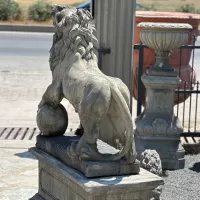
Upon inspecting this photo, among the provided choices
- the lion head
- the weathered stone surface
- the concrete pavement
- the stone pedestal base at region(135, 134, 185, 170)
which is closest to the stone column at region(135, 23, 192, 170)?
the stone pedestal base at region(135, 134, 185, 170)

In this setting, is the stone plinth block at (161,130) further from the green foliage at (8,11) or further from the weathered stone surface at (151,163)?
the green foliage at (8,11)

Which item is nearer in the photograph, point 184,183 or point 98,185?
point 98,185

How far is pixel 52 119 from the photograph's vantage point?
→ 4.62m

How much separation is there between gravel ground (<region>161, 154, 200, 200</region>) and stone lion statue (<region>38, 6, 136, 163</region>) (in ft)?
5.83

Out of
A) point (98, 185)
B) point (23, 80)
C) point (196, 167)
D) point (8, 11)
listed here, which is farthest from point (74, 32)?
point (8, 11)

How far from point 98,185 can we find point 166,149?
327 cm

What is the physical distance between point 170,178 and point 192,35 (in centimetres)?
276

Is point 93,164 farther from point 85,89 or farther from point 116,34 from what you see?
point 116,34

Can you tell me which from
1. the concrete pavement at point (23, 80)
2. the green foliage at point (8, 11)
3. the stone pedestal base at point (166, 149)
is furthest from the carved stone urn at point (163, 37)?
the green foliage at point (8, 11)

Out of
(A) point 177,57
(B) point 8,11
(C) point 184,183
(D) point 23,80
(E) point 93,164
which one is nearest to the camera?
(E) point 93,164

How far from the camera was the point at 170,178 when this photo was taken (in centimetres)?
661

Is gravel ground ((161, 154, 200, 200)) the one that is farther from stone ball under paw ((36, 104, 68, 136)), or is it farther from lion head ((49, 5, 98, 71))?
lion head ((49, 5, 98, 71))

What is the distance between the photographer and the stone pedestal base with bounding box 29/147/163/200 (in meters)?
3.90

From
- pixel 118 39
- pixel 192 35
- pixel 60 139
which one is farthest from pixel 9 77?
pixel 60 139
